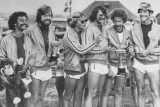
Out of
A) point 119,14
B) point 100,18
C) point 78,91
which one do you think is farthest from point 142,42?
point 78,91

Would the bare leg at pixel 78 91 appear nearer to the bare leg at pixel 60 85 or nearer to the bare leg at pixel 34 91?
the bare leg at pixel 60 85

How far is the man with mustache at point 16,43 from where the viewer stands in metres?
4.43

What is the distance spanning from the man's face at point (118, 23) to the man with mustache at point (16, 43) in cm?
123

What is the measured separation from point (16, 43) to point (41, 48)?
0.36 meters

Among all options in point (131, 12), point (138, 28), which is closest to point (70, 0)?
point (131, 12)

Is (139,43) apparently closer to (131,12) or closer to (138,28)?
(138,28)

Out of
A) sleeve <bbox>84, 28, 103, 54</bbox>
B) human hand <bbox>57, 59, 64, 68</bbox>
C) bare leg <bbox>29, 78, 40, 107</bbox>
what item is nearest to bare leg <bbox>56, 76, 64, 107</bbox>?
human hand <bbox>57, 59, 64, 68</bbox>

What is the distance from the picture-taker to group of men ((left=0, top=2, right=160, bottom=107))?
4523mm

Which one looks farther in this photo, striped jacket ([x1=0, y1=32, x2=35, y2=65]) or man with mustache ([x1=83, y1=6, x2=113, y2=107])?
man with mustache ([x1=83, y1=6, x2=113, y2=107])

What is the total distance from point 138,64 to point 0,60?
6.32 ft

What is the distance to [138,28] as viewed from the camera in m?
4.93

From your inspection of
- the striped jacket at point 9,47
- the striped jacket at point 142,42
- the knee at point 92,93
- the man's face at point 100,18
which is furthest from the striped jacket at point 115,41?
the striped jacket at point 9,47

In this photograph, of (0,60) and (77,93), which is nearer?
(0,60)

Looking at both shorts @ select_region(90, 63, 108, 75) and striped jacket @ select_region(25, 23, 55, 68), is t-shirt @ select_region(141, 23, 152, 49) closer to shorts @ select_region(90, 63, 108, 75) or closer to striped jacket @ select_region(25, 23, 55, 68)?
shorts @ select_region(90, 63, 108, 75)
